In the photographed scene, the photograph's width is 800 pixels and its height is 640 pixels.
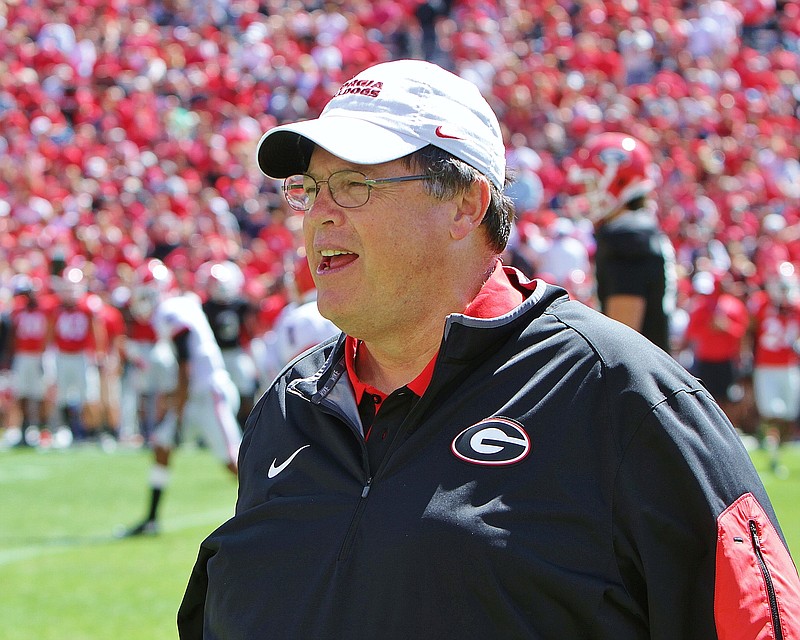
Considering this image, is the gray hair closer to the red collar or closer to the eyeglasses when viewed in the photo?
the eyeglasses

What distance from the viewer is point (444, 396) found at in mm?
2145

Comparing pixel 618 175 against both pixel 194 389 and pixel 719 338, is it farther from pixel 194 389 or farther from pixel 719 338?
pixel 719 338

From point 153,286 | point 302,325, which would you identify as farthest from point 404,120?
point 153,286

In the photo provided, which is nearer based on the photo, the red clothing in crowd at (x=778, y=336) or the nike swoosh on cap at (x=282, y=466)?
the nike swoosh on cap at (x=282, y=466)

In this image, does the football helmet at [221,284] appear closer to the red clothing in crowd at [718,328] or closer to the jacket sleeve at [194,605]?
the red clothing in crowd at [718,328]

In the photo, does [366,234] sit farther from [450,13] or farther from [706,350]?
[450,13]

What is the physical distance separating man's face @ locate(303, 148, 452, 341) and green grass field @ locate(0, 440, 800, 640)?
161 inches

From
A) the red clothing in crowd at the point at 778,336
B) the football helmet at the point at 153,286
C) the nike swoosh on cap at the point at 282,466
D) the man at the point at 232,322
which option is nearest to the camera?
the nike swoosh on cap at the point at 282,466

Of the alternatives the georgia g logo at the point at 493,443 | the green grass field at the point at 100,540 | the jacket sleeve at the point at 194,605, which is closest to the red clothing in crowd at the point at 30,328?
the green grass field at the point at 100,540

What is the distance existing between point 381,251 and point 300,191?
0.92 ft

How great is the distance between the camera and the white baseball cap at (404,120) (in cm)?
219

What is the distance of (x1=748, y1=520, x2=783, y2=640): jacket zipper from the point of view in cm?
188

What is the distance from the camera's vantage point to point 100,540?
884cm

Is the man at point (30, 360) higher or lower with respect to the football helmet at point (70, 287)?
lower
